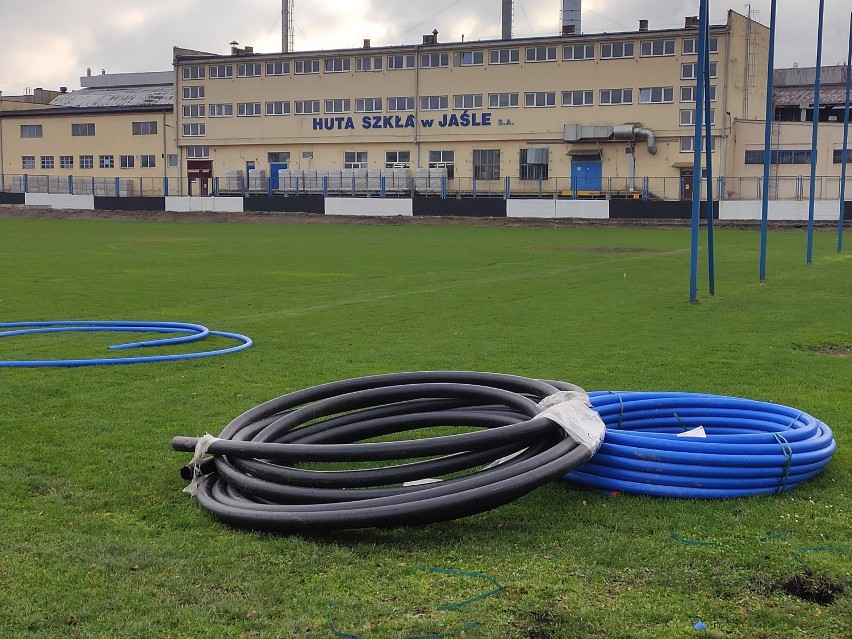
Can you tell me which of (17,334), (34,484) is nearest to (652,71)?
(17,334)

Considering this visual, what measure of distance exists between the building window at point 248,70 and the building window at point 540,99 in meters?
→ 23.4

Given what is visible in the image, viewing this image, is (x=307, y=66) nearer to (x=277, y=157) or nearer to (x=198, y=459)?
(x=277, y=157)

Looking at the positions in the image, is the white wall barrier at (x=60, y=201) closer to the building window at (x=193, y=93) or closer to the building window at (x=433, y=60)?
the building window at (x=193, y=93)

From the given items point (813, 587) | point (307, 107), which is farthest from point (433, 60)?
point (813, 587)

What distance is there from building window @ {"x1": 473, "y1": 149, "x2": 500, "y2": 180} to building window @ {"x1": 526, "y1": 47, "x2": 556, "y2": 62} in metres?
7.22

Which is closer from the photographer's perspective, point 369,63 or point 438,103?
point 438,103

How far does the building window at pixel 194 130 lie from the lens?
3278 inches

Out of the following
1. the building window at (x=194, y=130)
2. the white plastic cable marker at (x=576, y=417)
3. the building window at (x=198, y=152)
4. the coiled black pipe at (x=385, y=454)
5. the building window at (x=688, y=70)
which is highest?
the building window at (x=688, y=70)

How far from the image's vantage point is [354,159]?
259ft

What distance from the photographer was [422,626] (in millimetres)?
4512

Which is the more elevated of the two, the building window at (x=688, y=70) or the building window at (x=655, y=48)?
the building window at (x=655, y=48)

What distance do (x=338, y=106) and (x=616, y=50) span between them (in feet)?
73.3

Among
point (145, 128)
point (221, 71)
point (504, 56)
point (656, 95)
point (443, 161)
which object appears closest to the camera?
point (656, 95)

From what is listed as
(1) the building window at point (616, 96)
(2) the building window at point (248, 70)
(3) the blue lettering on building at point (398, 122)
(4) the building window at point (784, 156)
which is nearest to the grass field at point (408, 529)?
(4) the building window at point (784, 156)
